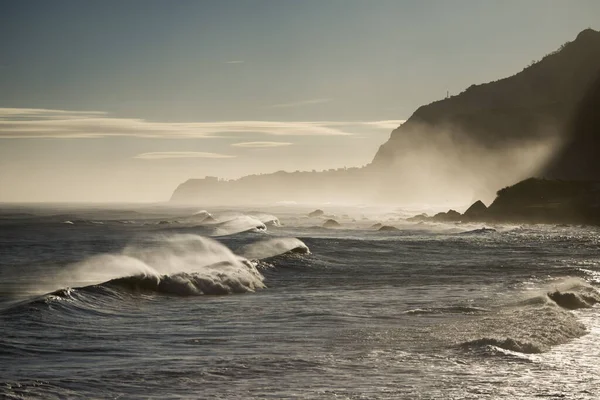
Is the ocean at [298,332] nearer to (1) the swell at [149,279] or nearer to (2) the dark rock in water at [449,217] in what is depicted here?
(1) the swell at [149,279]

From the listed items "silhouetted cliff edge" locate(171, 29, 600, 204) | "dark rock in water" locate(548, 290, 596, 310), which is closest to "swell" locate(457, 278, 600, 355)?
"dark rock in water" locate(548, 290, 596, 310)

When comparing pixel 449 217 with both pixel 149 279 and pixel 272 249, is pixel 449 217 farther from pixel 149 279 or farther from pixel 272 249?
pixel 149 279

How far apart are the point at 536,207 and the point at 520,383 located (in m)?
84.8

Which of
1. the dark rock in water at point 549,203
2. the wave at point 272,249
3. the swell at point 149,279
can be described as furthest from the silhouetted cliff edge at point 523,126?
the swell at point 149,279

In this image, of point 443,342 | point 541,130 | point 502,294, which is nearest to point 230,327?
point 443,342

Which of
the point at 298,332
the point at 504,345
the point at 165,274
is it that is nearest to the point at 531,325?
the point at 504,345

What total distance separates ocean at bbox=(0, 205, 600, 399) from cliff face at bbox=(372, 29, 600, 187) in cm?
8621

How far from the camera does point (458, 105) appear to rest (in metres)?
185

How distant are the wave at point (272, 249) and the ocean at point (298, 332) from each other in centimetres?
595

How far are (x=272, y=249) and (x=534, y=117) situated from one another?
115973mm

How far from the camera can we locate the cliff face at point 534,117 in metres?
→ 118

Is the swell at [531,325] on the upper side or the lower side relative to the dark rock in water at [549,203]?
lower

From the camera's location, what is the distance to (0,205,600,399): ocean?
42.3 feet

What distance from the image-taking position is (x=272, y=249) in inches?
1850
